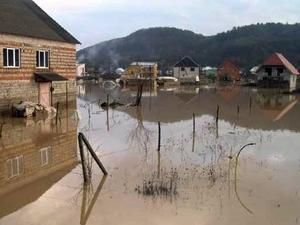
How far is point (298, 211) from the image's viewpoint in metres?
9.23

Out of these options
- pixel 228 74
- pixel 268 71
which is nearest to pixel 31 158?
pixel 268 71

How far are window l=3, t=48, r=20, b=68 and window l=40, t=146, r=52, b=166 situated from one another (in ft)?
31.1

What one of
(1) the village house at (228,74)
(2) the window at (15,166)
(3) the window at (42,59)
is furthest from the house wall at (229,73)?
(2) the window at (15,166)

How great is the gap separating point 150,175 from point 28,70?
14.8m

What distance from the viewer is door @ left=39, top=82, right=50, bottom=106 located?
25.5 metres

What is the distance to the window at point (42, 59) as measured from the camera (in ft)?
84.4

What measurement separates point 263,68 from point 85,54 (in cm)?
12095

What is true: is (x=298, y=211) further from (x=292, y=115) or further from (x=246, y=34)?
(x=246, y=34)

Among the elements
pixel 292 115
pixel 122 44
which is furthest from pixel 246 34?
pixel 292 115

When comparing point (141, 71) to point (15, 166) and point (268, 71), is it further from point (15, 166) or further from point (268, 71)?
point (15, 166)

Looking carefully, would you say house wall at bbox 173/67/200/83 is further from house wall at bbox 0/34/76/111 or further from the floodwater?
the floodwater

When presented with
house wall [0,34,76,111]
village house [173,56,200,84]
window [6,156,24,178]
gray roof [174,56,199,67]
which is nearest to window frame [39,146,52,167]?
window [6,156,24,178]

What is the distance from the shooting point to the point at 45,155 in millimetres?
13852

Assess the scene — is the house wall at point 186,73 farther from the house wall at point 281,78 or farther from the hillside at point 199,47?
the hillside at point 199,47
